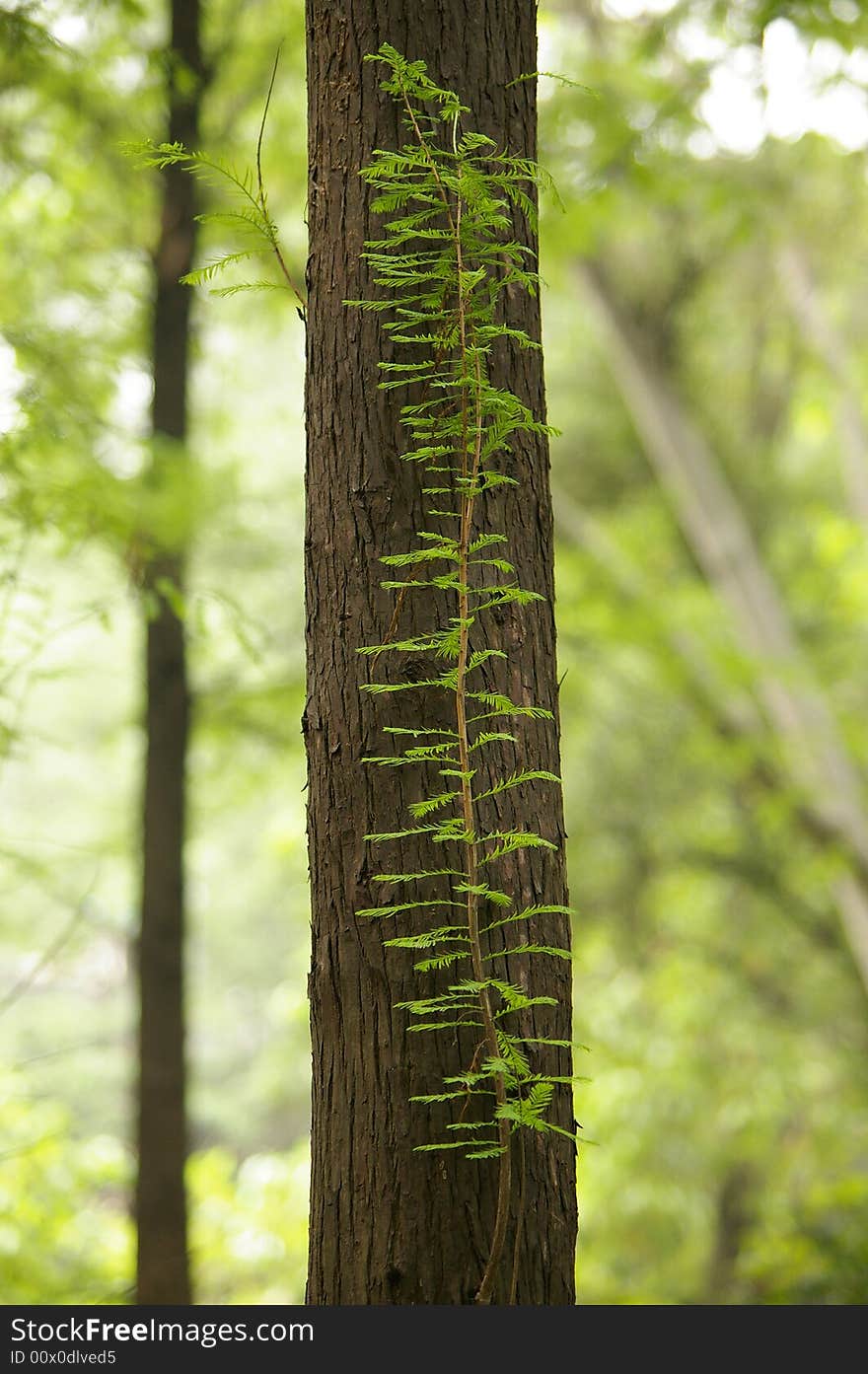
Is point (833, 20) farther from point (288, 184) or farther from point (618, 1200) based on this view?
point (618, 1200)

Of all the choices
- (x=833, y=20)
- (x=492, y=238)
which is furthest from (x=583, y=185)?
(x=492, y=238)

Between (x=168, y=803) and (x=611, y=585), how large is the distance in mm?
4301

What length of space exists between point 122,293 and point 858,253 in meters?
5.59

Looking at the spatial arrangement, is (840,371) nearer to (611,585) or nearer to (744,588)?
(744,588)

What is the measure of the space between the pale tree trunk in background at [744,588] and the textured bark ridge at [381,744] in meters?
5.25

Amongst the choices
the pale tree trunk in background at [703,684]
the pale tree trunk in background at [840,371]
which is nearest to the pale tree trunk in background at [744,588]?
the pale tree trunk in background at [703,684]

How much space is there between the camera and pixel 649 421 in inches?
284

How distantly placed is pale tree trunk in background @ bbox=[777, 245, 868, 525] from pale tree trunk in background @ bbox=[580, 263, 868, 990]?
1.10 m

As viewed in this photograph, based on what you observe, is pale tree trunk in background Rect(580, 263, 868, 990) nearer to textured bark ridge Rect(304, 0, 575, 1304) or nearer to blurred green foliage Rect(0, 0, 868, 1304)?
blurred green foliage Rect(0, 0, 868, 1304)

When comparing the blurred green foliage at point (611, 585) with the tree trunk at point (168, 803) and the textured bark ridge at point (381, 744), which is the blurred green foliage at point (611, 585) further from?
the textured bark ridge at point (381, 744)

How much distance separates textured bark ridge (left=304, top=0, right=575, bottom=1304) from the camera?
1339 millimetres

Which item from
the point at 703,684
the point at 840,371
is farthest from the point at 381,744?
the point at 840,371

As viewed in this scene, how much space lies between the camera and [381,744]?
1401 millimetres

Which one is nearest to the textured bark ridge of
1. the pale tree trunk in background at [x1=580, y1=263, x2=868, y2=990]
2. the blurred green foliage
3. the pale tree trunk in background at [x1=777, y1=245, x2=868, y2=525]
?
the blurred green foliage
